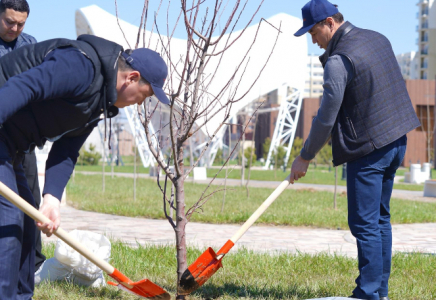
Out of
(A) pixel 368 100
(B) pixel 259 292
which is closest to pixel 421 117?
(B) pixel 259 292

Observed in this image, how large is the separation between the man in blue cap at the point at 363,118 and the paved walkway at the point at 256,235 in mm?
2151

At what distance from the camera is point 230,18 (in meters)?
3.56

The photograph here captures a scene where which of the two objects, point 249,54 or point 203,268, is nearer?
point 203,268

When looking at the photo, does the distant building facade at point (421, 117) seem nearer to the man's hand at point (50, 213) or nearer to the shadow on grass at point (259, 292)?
the shadow on grass at point (259, 292)

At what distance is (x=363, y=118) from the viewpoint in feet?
11.1

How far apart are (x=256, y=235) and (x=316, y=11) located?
3946 millimetres

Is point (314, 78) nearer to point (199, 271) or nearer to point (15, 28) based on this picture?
point (15, 28)

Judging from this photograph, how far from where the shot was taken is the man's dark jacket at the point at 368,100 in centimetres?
336

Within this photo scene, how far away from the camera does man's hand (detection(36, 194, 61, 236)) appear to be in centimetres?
254

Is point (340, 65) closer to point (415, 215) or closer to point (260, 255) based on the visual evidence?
point (260, 255)

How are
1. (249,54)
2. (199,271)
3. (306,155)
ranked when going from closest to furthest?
(199,271) < (306,155) < (249,54)

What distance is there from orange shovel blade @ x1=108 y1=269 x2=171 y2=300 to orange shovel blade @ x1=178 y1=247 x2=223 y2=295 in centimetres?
15

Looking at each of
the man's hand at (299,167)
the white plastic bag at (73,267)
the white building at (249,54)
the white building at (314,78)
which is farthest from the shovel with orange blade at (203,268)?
the white building at (314,78)

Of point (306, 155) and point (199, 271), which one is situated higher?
point (306, 155)
